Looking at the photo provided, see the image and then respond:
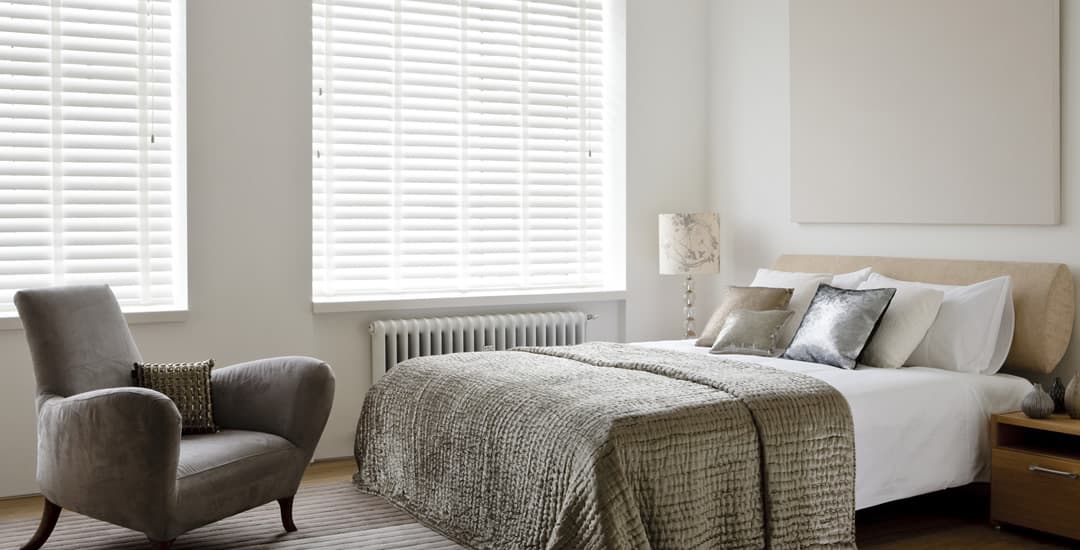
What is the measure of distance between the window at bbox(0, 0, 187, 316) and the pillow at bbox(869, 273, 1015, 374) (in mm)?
3267

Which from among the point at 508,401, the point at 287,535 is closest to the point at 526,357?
the point at 508,401

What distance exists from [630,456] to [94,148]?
2948 millimetres

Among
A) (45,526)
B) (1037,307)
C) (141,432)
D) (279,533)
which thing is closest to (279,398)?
(279,533)

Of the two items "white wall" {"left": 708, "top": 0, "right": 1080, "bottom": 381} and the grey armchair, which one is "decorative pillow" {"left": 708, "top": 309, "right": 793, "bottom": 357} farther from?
the grey armchair

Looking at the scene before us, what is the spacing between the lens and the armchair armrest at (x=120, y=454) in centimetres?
323

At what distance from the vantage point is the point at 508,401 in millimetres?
3559

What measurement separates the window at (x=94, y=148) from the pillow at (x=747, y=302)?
2414mm

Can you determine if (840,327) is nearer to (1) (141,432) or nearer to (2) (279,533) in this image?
(2) (279,533)

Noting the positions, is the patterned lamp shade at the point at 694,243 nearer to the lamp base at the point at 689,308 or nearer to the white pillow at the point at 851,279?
the lamp base at the point at 689,308

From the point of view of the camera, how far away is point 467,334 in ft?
17.8

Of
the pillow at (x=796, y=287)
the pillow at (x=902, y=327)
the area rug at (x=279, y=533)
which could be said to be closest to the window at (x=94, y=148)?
the area rug at (x=279, y=533)

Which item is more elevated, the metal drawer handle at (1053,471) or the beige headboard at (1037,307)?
the beige headboard at (1037,307)

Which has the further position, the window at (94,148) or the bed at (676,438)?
the window at (94,148)

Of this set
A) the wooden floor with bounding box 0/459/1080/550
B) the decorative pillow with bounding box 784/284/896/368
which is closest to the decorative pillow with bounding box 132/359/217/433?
the wooden floor with bounding box 0/459/1080/550
